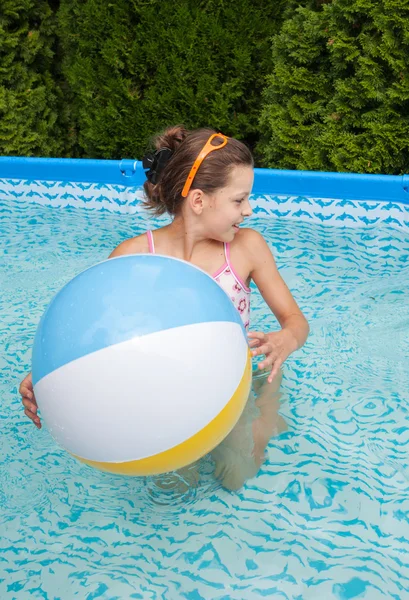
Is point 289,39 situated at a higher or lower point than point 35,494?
higher

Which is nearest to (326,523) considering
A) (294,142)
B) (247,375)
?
(247,375)

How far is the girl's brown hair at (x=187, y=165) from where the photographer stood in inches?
102

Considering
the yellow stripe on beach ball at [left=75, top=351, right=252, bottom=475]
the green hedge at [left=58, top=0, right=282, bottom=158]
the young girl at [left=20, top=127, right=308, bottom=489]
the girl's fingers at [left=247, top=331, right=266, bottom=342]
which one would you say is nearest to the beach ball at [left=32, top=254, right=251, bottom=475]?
the yellow stripe on beach ball at [left=75, top=351, right=252, bottom=475]

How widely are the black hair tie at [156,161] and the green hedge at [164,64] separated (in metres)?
3.91

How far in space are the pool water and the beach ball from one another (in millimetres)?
646

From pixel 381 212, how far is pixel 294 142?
104 centimetres

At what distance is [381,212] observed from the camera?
5336 millimetres

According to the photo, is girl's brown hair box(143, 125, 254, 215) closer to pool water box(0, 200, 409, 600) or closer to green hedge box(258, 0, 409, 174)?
pool water box(0, 200, 409, 600)

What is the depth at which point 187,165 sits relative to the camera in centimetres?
265

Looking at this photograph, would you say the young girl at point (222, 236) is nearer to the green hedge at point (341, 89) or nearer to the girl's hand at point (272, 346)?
the girl's hand at point (272, 346)

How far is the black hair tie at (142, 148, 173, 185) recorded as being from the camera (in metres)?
2.74

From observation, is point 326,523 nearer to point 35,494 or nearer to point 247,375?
point 247,375

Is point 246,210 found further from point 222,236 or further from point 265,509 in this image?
point 265,509

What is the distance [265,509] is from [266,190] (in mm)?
3398
